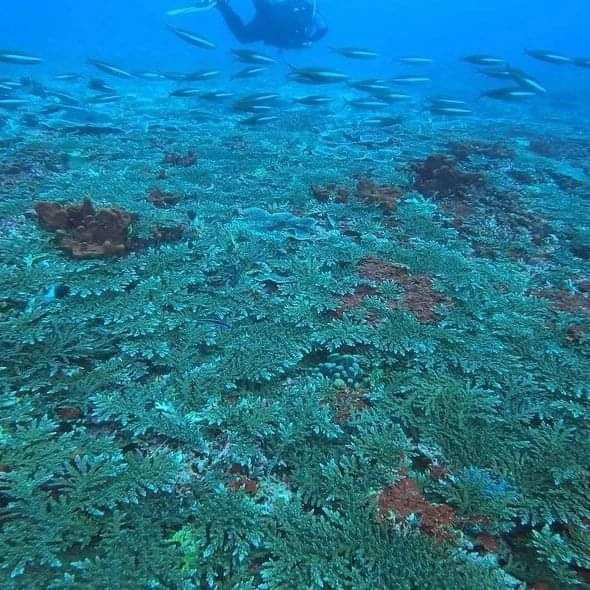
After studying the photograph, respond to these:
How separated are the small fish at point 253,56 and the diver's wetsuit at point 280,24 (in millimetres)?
8210

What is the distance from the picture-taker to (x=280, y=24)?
58.2 ft

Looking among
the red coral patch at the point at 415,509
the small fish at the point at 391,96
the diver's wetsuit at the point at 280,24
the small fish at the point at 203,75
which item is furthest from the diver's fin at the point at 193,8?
the red coral patch at the point at 415,509

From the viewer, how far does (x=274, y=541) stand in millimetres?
2842

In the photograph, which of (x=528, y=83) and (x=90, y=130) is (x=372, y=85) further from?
(x=90, y=130)

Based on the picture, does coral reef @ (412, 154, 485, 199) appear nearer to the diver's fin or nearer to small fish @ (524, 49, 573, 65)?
small fish @ (524, 49, 573, 65)

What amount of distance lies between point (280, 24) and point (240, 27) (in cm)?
206

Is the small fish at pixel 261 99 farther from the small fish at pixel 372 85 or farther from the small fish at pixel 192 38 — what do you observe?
the small fish at pixel 372 85

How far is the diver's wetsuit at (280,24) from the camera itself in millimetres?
17328

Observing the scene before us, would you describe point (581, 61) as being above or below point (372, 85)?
above

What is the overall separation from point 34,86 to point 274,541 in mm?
19063

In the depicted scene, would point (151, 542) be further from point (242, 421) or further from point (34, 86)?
point (34, 86)

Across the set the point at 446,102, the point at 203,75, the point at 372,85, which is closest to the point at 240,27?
the point at 203,75

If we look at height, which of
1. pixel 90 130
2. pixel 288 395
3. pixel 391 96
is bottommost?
pixel 90 130

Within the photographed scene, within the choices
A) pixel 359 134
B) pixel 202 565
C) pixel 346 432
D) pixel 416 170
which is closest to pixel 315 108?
pixel 359 134
